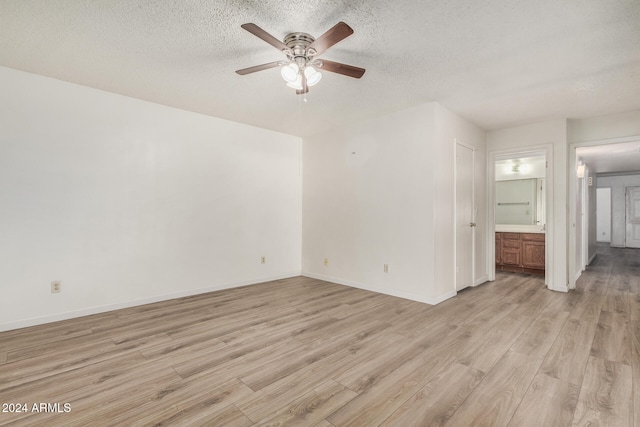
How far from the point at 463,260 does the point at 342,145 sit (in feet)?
8.42

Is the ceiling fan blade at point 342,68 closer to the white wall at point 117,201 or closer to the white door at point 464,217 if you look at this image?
the white door at point 464,217

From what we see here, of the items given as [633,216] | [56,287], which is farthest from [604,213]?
[56,287]

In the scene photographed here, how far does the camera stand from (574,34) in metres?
2.24

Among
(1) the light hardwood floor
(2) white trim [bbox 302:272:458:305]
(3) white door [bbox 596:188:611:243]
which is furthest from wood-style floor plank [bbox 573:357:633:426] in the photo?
(3) white door [bbox 596:188:611:243]

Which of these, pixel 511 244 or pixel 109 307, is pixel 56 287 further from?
pixel 511 244

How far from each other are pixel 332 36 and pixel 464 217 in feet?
11.2

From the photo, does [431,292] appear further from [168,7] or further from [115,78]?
[115,78]

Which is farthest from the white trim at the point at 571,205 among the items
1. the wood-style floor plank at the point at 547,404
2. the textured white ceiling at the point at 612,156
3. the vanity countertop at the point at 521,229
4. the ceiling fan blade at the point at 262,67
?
the ceiling fan blade at the point at 262,67

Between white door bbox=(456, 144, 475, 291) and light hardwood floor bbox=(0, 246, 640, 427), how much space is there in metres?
0.67

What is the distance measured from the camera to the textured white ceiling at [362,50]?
2021mm

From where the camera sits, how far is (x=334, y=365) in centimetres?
222

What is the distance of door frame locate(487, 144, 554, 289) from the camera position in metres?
4.39

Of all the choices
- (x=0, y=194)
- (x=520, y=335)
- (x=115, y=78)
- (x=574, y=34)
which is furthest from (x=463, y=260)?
(x=0, y=194)

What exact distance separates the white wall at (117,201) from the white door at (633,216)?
37.3 feet
